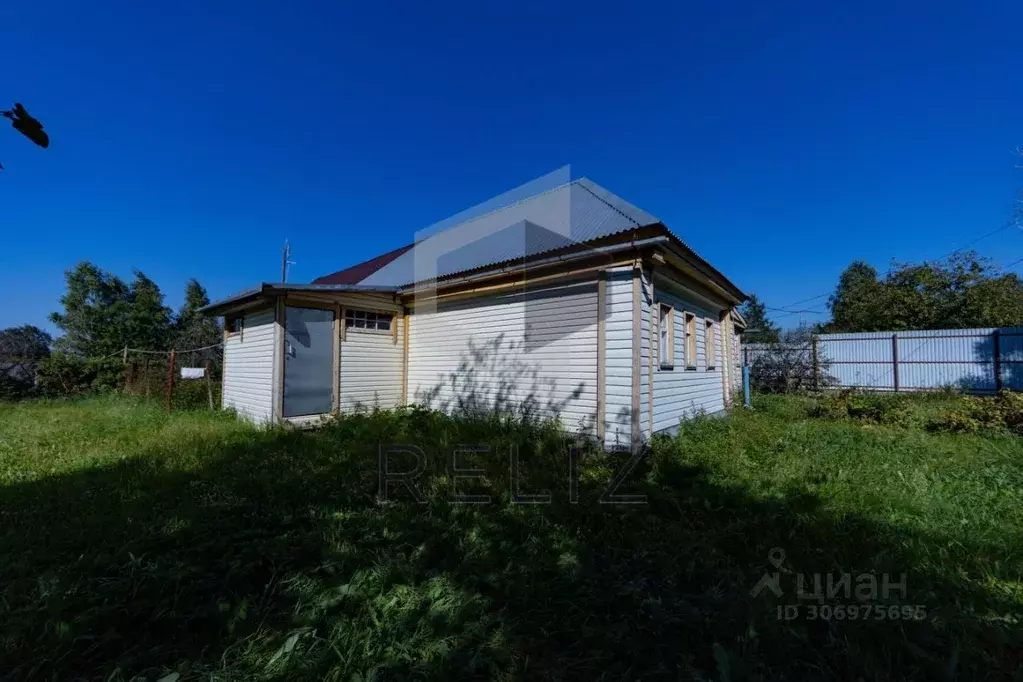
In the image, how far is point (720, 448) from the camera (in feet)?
18.8

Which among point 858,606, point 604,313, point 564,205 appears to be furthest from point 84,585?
point 564,205

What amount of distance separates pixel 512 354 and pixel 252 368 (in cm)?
533

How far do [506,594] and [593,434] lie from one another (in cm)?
375

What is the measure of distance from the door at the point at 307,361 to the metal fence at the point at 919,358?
1439 cm

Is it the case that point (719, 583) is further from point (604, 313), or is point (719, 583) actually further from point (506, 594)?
point (604, 313)

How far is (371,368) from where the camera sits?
8.64m

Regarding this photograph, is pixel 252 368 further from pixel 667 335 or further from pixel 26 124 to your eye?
pixel 26 124

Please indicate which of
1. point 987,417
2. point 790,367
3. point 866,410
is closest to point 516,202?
point 866,410

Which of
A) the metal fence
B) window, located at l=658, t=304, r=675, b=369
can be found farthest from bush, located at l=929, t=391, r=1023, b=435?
the metal fence

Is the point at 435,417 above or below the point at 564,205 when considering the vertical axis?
below

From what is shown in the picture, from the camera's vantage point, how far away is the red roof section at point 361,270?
12908mm

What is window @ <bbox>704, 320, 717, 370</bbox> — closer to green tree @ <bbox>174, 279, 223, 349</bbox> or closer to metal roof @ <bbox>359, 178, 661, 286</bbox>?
metal roof @ <bbox>359, 178, 661, 286</bbox>

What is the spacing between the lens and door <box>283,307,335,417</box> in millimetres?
7539

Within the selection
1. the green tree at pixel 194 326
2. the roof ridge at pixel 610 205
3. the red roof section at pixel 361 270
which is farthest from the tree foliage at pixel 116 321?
the roof ridge at pixel 610 205
